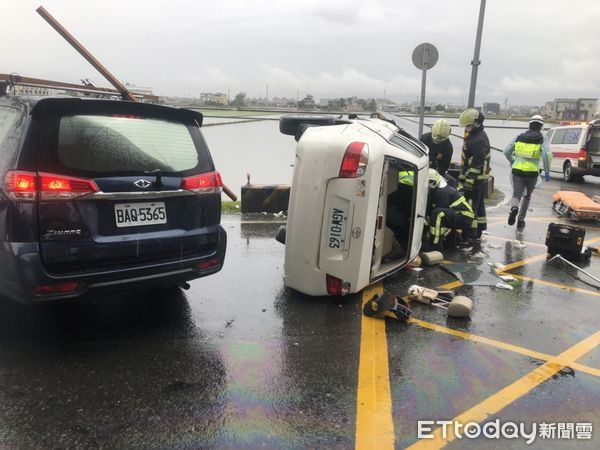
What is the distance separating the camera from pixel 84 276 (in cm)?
299

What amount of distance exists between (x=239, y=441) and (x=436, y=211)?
426cm

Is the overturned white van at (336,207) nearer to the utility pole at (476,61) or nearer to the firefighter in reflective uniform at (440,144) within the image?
the firefighter in reflective uniform at (440,144)

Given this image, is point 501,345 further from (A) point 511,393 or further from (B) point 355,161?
(B) point 355,161

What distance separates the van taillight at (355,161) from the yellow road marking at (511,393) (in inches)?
76.3

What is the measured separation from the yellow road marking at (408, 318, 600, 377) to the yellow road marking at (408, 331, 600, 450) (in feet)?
0.19

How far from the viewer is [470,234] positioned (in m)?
6.46

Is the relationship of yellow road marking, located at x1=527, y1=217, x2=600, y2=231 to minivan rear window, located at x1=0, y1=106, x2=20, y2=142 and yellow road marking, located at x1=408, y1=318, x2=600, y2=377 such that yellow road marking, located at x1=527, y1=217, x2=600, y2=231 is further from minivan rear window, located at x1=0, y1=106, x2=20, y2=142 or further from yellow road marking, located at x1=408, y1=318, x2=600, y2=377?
minivan rear window, located at x1=0, y1=106, x2=20, y2=142

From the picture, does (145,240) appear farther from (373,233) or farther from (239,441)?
(373,233)

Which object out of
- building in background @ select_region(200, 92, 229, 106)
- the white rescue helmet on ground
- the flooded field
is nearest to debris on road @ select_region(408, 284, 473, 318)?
the white rescue helmet on ground

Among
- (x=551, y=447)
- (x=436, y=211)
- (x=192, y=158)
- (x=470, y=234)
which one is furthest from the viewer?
(x=470, y=234)

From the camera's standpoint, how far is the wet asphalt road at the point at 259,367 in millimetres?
2523

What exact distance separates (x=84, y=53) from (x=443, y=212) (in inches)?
197

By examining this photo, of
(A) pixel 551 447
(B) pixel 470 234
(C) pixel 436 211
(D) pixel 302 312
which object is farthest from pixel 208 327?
(B) pixel 470 234

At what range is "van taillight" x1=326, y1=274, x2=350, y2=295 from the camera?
4.12 metres
